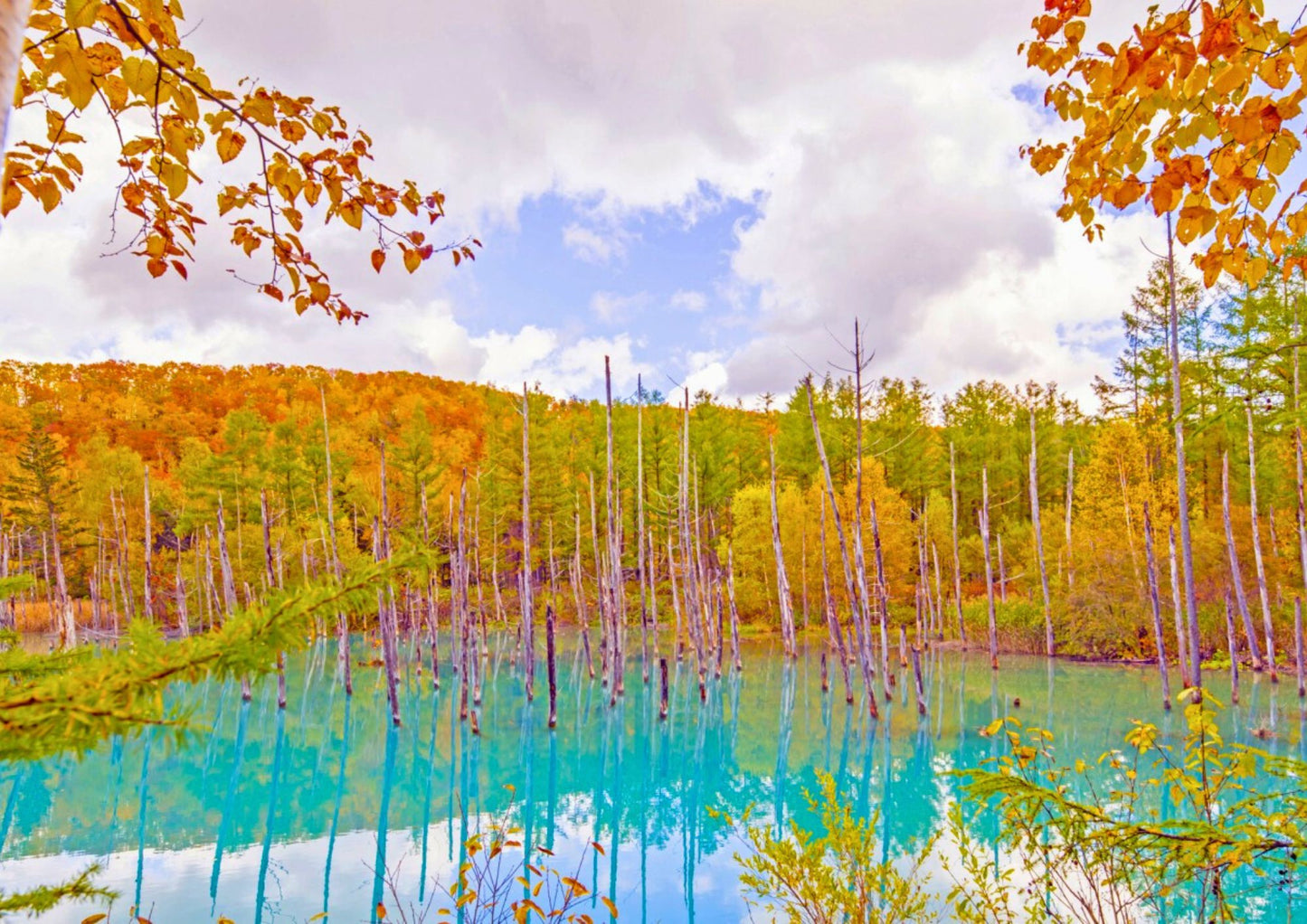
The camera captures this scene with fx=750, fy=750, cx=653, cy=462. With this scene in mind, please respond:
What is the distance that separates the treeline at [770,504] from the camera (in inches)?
786

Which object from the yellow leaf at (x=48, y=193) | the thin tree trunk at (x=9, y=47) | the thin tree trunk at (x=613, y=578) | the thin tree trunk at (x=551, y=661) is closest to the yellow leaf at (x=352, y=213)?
the yellow leaf at (x=48, y=193)

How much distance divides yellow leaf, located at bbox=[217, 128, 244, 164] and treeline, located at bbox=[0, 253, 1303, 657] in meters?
13.3

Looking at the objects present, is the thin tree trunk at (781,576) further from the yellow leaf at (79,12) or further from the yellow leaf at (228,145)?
the yellow leaf at (79,12)

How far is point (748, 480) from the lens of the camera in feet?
121

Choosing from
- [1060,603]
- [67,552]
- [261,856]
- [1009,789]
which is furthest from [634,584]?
[1009,789]

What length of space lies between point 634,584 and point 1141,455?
69.6 ft

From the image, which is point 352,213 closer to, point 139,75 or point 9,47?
point 139,75

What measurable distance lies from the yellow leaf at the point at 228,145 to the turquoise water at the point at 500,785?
3.82 meters

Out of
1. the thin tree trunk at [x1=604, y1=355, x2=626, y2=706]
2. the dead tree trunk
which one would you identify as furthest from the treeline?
the dead tree trunk

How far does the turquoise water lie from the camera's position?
→ 286 inches

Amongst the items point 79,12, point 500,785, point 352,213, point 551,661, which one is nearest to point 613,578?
point 551,661

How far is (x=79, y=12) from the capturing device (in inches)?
57.9

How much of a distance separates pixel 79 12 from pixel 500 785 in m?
10.5

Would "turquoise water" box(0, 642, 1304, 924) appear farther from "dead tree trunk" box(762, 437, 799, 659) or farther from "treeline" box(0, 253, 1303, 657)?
"treeline" box(0, 253, 1303, 657)
